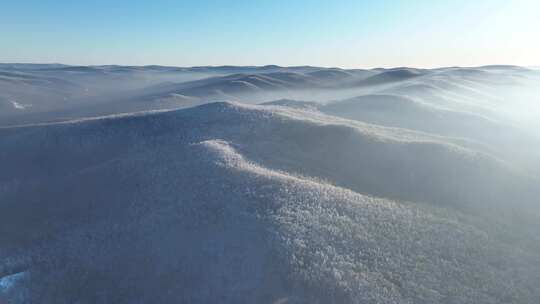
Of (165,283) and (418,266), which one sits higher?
(418,266)

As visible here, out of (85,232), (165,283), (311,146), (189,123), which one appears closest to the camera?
(165,283)

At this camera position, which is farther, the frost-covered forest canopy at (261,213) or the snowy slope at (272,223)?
the frost-covered forest canopy at (261,213)

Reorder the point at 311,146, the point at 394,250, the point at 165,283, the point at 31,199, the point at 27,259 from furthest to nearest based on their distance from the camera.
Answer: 1. the point at 311,146
2. the point at 31,199
3. the point at 27,259
4. the point at 394,250
5. the point at 165,283

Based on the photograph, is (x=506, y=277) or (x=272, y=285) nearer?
(x=272, y=285)

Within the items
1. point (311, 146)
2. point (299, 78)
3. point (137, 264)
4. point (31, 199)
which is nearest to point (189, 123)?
point (311, 146)

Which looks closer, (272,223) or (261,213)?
(272,223)

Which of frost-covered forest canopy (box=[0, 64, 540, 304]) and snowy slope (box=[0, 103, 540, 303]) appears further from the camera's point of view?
frost-covered forest canopy (box=[0, 64, 540, 304])

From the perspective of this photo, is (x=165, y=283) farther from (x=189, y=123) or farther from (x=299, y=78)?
(x=299, y=78)

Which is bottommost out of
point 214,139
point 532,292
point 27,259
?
point 27,259
